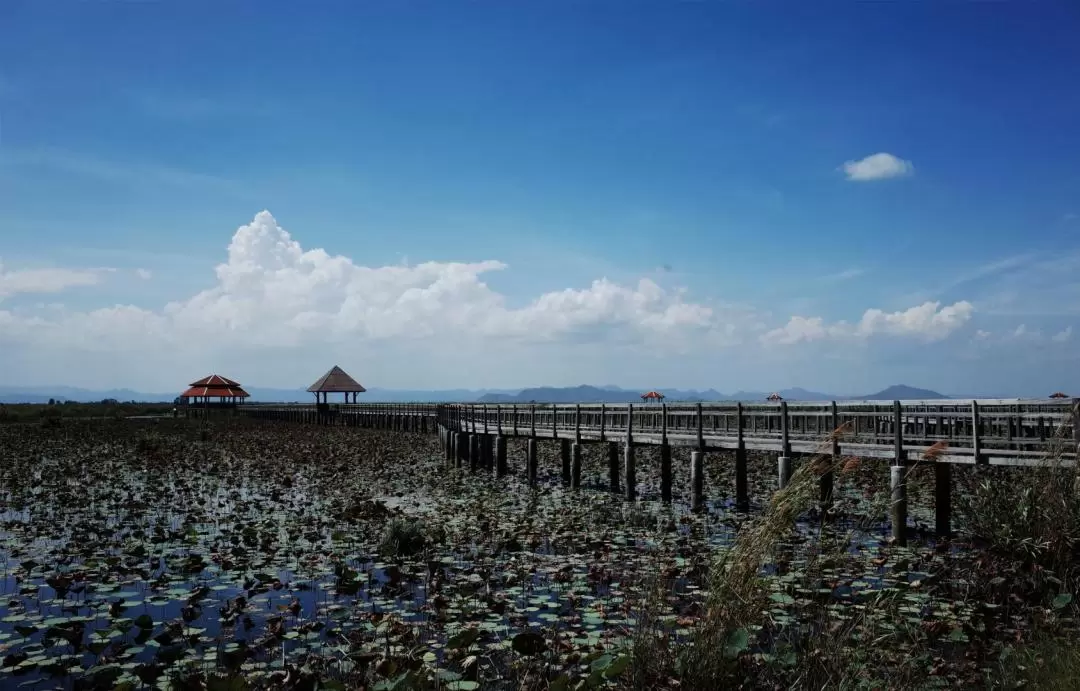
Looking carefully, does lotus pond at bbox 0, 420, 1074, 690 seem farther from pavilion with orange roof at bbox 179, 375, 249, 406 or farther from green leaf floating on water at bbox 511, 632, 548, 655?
pavilion with orange roof at bbox 179, 375, 249, 406

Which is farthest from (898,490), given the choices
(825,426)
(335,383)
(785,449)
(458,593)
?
(335,383)

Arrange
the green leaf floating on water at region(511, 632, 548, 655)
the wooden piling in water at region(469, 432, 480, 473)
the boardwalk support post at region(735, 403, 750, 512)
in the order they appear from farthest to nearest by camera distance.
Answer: the wooden piling in water at region(469, 432, 480, 473) < the boardwalk support post at region(735, 403, 750, 512) < the green leaf floating on water at region(511, 632, 548, 655)

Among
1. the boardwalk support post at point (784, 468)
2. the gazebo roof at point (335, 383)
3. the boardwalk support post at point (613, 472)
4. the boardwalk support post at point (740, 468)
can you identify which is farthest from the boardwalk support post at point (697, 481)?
the gazebo roof at point (335, 383)

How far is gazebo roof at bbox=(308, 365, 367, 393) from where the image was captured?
74812 millimetres

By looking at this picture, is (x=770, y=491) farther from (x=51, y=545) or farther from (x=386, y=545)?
(x=51, y=545)

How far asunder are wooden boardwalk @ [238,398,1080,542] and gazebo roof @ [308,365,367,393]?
39.4 meters

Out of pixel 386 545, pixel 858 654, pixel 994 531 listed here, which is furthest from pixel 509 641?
pixel 994 531

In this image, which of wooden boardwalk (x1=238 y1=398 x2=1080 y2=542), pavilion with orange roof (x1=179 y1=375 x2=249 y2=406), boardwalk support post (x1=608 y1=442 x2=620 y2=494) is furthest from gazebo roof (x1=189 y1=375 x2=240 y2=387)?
boardwalk support post (x1=608 y1=442 x2=620 y2=494)

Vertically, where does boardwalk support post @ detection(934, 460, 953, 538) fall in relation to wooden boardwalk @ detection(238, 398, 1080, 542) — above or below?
below

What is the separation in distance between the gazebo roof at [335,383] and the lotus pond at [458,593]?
5378cm

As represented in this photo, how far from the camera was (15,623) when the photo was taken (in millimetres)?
8867

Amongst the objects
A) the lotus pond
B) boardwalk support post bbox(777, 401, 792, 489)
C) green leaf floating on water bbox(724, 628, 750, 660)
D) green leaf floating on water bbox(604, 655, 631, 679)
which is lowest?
the lotus pond

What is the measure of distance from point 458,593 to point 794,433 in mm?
10094

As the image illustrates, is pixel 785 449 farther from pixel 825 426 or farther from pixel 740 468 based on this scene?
pixel 825 426
